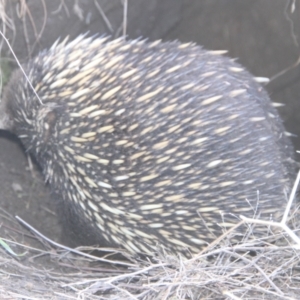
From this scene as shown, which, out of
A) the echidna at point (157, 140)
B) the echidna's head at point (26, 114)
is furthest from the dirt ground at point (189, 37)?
the echidna at point (157, 140)

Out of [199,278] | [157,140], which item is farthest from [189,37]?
[199,278]

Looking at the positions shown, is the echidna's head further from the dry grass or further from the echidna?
the dry grass

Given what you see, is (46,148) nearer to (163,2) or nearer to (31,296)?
(31,296)

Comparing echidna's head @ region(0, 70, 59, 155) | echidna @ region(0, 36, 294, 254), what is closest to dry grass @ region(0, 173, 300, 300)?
echidna @ region(0, 36, 294, 254)

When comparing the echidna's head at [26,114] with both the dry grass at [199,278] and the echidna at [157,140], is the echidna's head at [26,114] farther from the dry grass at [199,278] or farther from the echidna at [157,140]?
the dry grass at [199,278]

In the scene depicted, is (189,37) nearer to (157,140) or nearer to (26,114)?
(26,114)
